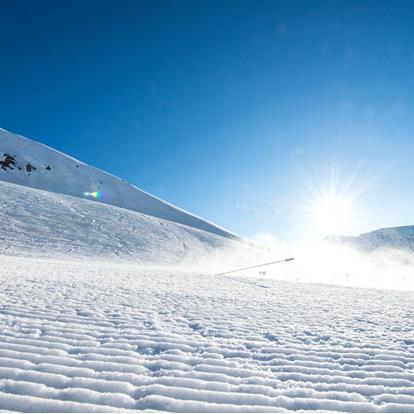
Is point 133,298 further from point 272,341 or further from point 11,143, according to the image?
point 11,143

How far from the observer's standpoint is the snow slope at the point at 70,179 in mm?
58344

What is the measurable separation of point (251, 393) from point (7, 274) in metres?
14.9

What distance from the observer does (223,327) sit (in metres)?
7.77

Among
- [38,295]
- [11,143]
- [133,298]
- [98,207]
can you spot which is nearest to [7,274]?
[38,295]

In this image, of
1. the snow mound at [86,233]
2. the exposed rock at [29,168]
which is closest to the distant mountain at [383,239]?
the snow mound at [86,233]

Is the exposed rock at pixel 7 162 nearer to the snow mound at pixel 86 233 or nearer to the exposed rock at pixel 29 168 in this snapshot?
the exposed rock at pixel 29 168

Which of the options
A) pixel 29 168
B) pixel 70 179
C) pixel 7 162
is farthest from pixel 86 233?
pixel 7 162

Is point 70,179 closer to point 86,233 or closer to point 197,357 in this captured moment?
point 86,233

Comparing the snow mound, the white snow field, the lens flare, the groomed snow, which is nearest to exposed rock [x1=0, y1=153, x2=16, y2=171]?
the snow mound

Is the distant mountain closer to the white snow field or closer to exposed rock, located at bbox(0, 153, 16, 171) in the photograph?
the white snow field

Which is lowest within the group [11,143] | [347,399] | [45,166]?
[347,399]

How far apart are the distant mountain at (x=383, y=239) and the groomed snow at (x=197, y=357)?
235 feet

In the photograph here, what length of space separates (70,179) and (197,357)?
66022 mm

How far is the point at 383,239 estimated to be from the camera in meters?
77.7
